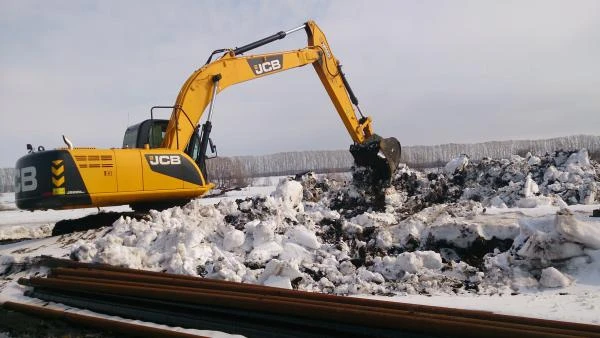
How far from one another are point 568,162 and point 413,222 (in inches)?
374

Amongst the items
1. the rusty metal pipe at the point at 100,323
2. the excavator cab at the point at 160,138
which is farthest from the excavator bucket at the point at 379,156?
the rusty metal pipe at the point at 100,323

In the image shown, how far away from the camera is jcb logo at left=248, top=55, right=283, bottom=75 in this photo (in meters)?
10.6

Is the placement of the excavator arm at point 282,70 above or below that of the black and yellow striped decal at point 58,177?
above

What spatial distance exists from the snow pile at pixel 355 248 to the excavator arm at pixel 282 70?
1.83 m

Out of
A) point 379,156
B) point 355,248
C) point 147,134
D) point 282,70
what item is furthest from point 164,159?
point 379,156

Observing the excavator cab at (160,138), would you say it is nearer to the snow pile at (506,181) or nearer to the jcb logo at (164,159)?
the jcb logo at (164,159)

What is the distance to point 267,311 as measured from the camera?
4070mm

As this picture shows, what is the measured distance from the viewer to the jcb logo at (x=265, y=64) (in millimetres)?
10557

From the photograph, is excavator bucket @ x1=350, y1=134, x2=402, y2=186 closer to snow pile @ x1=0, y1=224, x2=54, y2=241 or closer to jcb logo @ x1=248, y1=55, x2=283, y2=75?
jcb logo @ x1=248, y1=55, x2=283, y2=75

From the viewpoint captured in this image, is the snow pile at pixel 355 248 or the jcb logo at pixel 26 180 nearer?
the snow pile at pixel 355 248

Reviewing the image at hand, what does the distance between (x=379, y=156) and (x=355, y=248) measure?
526cm

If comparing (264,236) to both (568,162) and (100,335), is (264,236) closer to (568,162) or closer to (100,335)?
(100,335)

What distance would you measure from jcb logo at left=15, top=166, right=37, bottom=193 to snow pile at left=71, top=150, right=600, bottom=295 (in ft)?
5.11

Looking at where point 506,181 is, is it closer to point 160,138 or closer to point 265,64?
point 265,64
